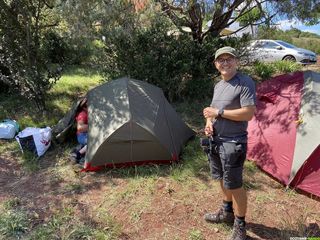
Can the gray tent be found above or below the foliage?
above

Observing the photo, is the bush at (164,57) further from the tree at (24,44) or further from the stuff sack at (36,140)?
the stuff sack at (36,140)

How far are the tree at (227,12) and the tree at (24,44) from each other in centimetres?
235

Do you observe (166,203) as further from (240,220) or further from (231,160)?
(231,160)

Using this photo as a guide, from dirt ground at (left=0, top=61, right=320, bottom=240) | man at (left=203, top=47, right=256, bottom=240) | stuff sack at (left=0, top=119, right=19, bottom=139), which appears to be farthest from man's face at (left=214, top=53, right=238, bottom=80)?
stuff sack at (left=0, top=119, right=19, bottom=139)

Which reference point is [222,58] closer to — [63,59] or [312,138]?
[312,138]

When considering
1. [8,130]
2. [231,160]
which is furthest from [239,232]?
[8,130]

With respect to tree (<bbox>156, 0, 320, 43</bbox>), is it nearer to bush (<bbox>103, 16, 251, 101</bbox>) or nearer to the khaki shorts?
bush (<bbox>103, 16, 251, 101</bbox>)

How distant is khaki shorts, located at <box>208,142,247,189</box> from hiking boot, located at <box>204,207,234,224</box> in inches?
24.2

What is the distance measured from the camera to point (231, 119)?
3010 mm

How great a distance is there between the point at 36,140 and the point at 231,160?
334 cm

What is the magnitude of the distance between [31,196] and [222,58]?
2.87m

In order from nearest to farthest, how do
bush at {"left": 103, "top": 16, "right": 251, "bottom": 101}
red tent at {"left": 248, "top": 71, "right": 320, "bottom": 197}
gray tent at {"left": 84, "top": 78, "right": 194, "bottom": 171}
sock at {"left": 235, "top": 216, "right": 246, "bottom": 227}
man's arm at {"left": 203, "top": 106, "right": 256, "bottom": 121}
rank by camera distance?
man's arm at {"left": 203, "top": 106, "right": 256, "bottom": 121}, sock at {"left": 235, "top": 216, "right": 246, "bottom": 227}, red tent at {"left": 248, "top": 71, "right": 320, "bottom": 197}, gray tent at {"left": 84, "top": 78, "right": 194, "bottom": 171}, bush at {"left": 103, "top": 16, "right": 251, "bottom": 101}

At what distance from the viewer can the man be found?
2956 mm

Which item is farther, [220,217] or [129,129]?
[129,129]
